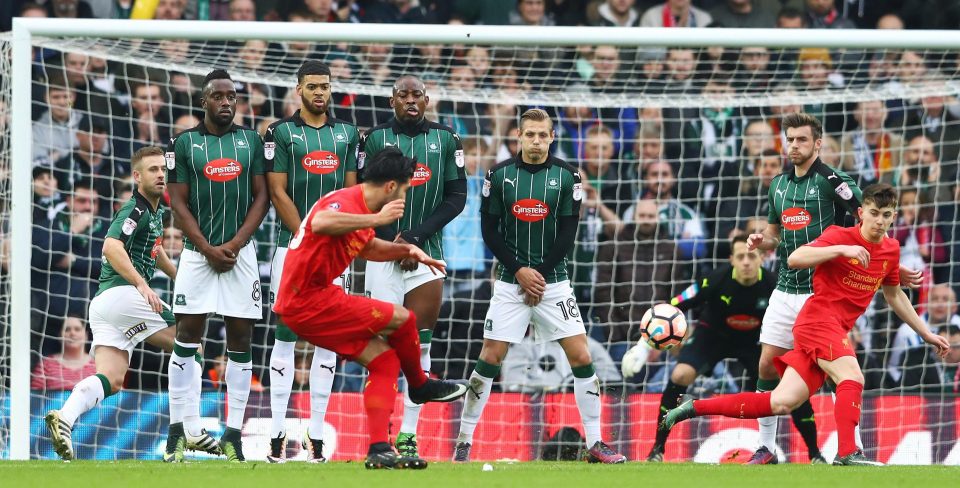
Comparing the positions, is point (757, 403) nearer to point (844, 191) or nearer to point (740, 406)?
point (740, 406)

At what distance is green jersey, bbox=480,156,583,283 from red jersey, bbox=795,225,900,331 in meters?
1.56

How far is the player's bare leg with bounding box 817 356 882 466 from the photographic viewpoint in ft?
24.9

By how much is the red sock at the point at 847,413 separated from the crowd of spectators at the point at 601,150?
326 cm

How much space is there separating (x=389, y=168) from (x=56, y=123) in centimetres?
520

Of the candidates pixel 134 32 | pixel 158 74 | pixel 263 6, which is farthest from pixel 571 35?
pixel 263 6

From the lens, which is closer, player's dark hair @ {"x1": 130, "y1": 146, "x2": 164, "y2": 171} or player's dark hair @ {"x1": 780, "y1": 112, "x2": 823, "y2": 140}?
player's dark hair @ {"x1": 130, "y1": 146, "x2": 164, "y2": 171}

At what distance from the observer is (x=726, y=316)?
984 centimetres

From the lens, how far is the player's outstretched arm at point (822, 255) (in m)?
7.46

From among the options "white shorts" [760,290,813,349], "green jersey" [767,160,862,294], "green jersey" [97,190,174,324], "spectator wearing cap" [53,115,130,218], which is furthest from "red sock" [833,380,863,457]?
"spectator wearing cap" [53,115,130,218]

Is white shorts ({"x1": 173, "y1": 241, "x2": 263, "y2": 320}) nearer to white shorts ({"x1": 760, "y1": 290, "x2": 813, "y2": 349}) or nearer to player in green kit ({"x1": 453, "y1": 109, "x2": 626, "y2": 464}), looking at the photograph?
player in green kit ({"x1": 453, "y1": 109, "x2": 626, "y2": 464})

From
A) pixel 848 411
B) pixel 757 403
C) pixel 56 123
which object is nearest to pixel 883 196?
pixel 848 411

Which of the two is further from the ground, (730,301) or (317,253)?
(317,253)

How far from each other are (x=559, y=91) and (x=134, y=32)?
13.6ft

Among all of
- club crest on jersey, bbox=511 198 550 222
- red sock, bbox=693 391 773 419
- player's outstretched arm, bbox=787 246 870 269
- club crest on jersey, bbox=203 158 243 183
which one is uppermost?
club crest on jersey, bbox=203 158 243 183
